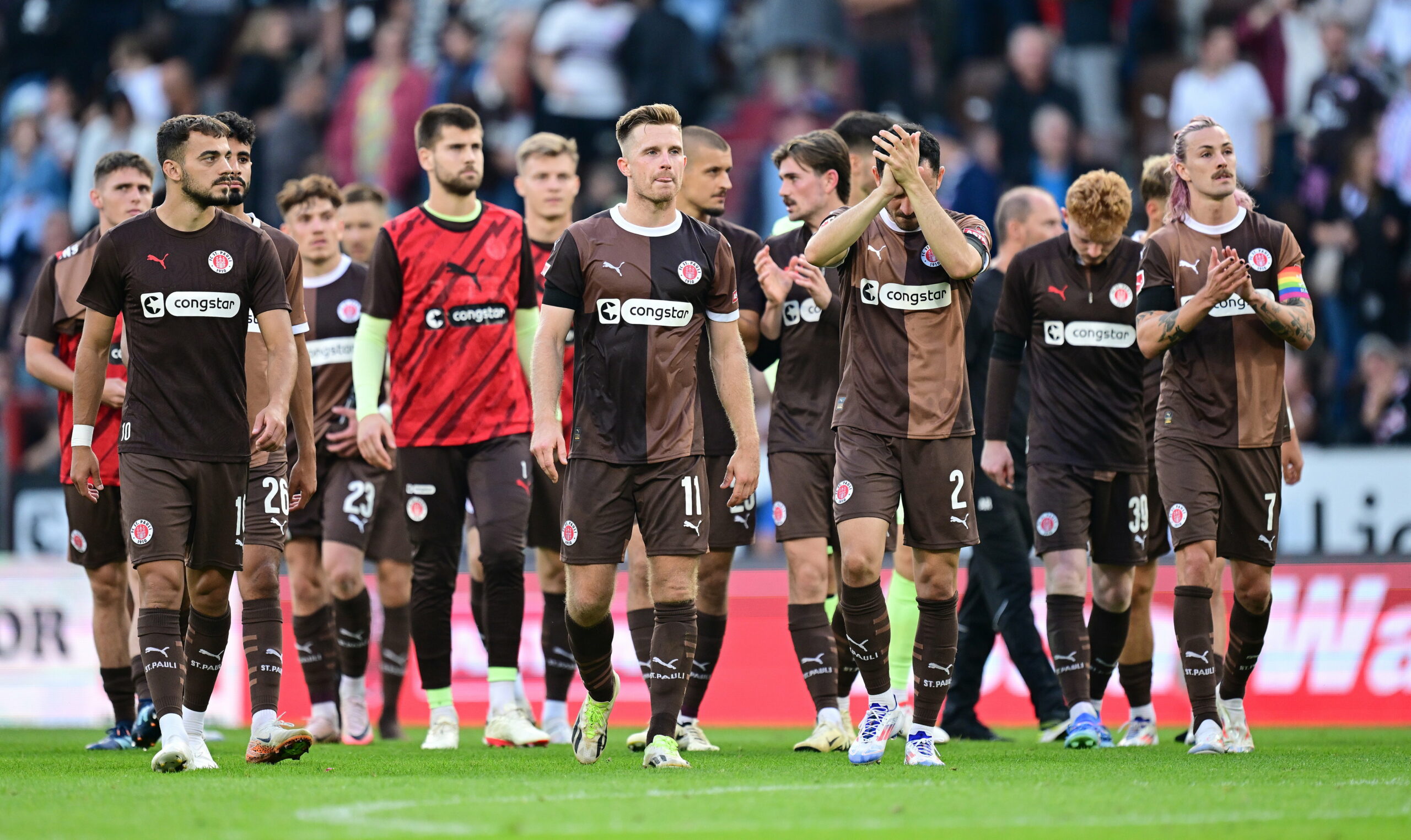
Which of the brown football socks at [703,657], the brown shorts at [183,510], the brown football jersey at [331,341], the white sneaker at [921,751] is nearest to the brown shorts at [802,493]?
the brown football socks at [703,657]

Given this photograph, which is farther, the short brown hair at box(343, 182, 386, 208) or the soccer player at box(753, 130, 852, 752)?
the short brown hair at box(343, 182, 386, 208)

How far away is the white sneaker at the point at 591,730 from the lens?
7117 millimetres

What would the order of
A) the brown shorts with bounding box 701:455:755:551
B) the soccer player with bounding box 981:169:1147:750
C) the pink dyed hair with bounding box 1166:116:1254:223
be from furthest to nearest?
the soccer player with bounding box 981:169:1147:750 → the brown shorts with bounding box 701:455:755:551 → the pink dyed hair with bounding box 1166:116:1254:223

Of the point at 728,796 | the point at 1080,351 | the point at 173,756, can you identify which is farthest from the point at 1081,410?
the point at 173,756

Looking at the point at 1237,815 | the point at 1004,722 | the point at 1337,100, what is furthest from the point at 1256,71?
the point at 1237,815

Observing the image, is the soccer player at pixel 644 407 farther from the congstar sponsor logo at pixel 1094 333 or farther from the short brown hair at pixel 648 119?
the congstar sponsor logo at pixel 1094 333

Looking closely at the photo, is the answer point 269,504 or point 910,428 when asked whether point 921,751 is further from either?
point 269,504

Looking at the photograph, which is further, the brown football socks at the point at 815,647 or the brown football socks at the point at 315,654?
the brown football socks at the point at 315,654

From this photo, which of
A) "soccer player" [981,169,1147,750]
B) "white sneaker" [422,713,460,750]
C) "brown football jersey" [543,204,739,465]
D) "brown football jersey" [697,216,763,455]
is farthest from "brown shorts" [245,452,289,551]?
"soccer player" [981,169,1147,750]

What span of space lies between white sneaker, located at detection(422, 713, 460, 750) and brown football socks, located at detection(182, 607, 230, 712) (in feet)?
5.11

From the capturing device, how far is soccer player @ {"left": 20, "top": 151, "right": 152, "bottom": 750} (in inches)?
333

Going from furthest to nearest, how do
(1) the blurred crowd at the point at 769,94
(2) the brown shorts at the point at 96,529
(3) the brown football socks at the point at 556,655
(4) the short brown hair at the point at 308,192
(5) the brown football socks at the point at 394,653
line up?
1. (1) the blurred crowd at the point at 769,94
2. (5) the brown football socks at the point at 394,653
3. (4) the short brown hair at the point at 308,192
4. (3) the brown football socks at the point at 556,655
5. (2) the brown shorts at the point at 96,529

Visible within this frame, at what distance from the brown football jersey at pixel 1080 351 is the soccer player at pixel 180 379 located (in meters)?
3.68

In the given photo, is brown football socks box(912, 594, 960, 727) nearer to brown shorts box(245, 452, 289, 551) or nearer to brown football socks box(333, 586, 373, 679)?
brown shorts box(245, 452, 289, 551)
